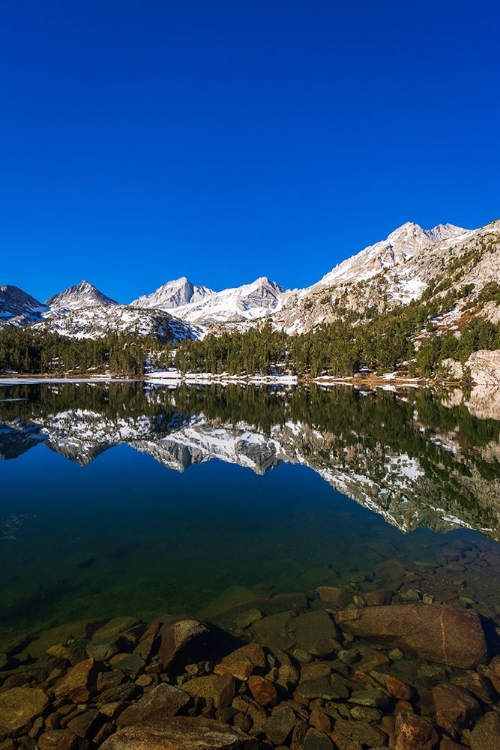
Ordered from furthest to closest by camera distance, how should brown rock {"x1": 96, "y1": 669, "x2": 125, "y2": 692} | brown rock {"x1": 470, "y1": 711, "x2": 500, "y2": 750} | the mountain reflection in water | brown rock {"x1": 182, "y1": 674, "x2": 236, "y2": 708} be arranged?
the mountain reflection in water, brown rock {"x1": 96, "y1": 669, "x2": 125, "y2": 692}, brown rock {"x1": 182, "y1": 674, "x2": 236, "y2": 708}, brown rock {"x1": 470, "y1": 711, "x2": 500, "y2": 750}

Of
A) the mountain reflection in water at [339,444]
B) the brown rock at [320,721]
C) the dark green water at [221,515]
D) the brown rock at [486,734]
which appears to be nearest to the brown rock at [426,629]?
the brown rock at [486,734]

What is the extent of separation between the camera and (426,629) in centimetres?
1319

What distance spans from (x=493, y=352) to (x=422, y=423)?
11674cm

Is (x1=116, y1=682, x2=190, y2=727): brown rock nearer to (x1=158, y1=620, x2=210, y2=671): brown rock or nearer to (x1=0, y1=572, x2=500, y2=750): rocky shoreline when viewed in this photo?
(x1=0, y1=572, x2=500, y2=750): rocky shoreline

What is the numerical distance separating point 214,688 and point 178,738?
2.19m

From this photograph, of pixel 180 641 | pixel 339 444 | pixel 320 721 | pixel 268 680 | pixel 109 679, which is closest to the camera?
pixel 320 721

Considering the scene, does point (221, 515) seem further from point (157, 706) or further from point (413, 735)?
point (413, 735)

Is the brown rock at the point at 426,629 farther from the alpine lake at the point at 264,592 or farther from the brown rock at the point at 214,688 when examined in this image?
the brown rock at the point at 214,688

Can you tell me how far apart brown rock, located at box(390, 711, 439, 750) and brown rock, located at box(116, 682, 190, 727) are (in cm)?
510

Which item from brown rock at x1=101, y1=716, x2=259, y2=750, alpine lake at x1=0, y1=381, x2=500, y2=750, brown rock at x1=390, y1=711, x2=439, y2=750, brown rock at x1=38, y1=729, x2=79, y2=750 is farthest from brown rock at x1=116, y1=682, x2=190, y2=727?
brown rock at x1=390, y1=711, x2=439, y2=750

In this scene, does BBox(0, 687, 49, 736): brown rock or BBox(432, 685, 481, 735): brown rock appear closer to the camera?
BBox(0, 687, 49, 736): brown rock

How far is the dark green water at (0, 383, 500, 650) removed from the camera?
1619 cm

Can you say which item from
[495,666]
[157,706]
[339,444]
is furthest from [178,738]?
[339,444]

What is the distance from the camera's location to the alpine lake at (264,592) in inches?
398
